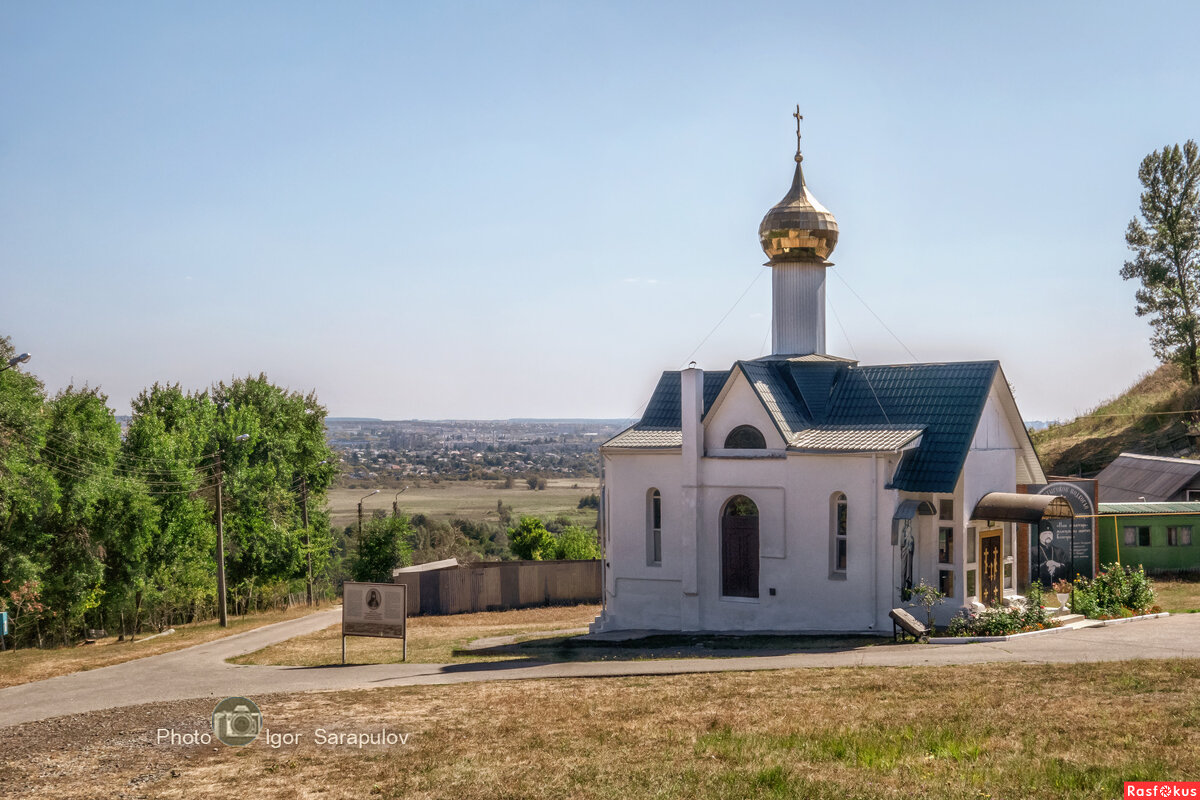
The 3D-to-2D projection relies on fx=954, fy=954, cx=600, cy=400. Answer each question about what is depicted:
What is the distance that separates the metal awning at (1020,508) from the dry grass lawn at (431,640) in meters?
11.7

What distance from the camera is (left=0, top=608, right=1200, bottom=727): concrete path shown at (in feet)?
52.9

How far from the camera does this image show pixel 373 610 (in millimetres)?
20922

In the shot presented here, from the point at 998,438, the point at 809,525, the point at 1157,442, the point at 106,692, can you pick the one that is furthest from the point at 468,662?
the point at 1157,442

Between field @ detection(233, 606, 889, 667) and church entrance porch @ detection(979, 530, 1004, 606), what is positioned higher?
church entrance porch @ detection(979, 530, 1004, 606)

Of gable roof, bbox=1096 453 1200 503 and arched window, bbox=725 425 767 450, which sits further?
gable roof, bbox=1096 453 1200 503

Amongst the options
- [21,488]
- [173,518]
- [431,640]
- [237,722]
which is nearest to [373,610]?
[431,640]

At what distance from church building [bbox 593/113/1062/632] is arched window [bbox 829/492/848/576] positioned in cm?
4

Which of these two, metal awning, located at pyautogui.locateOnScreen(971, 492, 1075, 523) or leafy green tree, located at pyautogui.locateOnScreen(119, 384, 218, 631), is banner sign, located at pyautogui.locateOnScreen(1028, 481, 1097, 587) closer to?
metal awning, located at pyautogui.locateOnScreen(971, 492, 1075, 523)

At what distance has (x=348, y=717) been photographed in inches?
534

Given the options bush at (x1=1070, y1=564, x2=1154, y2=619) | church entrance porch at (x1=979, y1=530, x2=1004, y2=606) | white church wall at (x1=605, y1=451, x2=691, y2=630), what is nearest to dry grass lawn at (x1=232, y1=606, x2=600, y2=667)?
white church wall at (x1=605, y1=451, x2=691, y2=630)

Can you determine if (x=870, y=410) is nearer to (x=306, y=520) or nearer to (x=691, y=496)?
(x=691, y=496)

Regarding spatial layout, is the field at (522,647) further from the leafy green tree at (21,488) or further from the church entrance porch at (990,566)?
the leafy green tree at (21,488)

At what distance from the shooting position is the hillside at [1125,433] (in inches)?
1759

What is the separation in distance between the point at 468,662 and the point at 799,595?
27.0 ft
